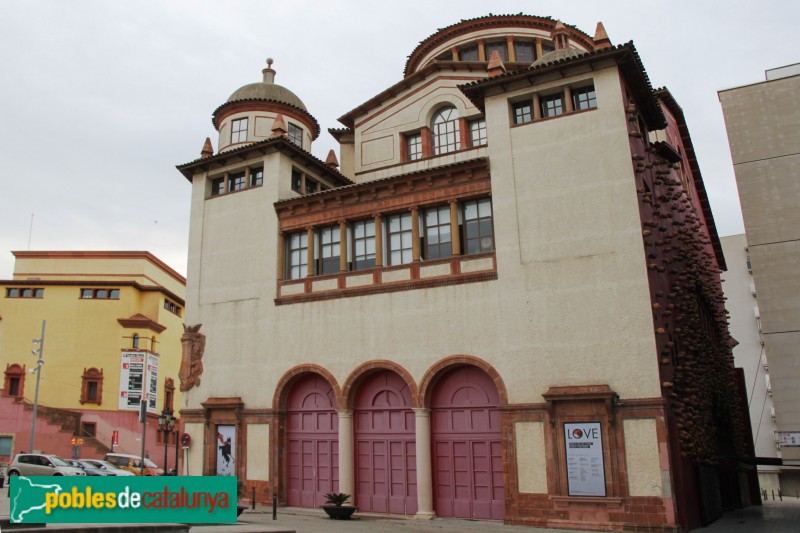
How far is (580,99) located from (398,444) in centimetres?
1300

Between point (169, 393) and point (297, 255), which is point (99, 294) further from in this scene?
point (297, 255)

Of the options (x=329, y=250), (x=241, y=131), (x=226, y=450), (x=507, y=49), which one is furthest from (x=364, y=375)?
(x=507, y=49)

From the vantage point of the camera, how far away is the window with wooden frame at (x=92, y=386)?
48.0 metres

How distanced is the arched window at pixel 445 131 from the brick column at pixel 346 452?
11457 millimetres

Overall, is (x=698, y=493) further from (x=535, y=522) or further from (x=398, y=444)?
(x=398, y=444)

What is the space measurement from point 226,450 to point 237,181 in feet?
36.4

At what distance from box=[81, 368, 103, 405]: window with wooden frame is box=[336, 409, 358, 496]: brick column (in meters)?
30.6

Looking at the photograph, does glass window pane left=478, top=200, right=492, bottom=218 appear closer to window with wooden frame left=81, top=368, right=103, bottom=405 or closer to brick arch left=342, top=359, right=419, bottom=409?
brick arch left=342, top=359, right=419, bottom=409

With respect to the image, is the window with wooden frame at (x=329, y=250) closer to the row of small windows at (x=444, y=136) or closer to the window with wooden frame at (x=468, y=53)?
the row of small windows at (x=444, y=136)

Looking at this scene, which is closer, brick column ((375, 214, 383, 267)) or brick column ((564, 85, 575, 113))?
brick column ((564, 85, 575, 113))

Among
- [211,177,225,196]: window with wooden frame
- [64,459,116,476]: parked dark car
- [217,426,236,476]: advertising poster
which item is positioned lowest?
A: [64,459,116,476]: parked dark car

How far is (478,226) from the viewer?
2342cm

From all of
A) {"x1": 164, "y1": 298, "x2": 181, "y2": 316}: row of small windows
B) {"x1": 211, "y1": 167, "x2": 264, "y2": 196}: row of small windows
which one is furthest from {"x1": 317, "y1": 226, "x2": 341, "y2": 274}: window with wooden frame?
{"x1": 164, "y1": 298, "x2": 181, "y2": 316}: row of small windows

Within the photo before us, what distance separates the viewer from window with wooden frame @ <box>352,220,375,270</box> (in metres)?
25.4
